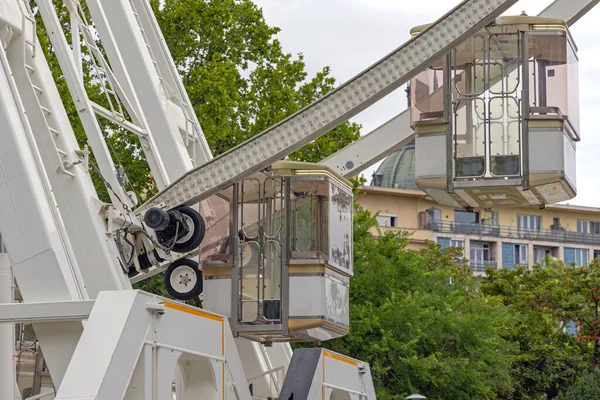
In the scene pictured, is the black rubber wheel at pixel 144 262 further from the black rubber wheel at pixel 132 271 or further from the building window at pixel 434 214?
the building window at pixel 434 214

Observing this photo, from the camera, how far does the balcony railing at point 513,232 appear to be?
379ft

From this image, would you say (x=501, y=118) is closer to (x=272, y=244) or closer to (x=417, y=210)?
(x=272, y=244)

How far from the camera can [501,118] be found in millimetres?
13367

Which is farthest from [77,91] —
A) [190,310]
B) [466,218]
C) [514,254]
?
[466,218]

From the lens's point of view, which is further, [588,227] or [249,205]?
[588,227]

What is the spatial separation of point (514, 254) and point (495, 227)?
294cm

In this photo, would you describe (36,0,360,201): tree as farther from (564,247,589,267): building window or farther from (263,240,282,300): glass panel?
(564,247,589,267): building window

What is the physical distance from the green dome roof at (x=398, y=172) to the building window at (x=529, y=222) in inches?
395

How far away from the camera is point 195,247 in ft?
44.3

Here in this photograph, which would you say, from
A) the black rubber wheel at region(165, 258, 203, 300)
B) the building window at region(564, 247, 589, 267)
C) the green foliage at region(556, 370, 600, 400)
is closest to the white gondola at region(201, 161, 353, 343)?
the black rubber wheel at region(165, 258, 203, 300)

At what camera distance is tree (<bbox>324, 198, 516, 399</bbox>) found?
1357 inches

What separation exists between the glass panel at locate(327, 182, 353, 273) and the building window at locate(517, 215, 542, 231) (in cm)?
10554

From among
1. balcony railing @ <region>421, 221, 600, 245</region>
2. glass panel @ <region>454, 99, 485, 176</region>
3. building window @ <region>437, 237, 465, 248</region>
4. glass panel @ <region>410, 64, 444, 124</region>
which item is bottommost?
glass panel @ <region>454, 99, 485, 176</region>

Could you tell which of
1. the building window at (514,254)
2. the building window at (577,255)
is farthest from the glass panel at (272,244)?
the building window at (577,255)
